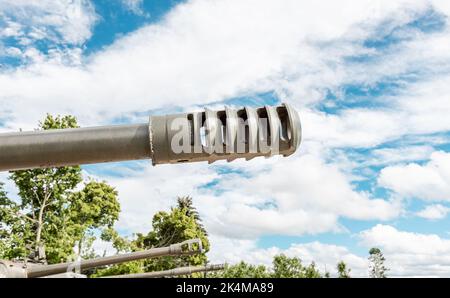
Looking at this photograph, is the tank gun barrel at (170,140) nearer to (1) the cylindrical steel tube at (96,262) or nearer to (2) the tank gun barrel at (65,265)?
(2) the tank gun barrel at (65,265)

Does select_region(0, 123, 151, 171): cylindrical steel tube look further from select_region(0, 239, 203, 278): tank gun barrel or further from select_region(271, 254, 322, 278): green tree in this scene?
select_region(271, 254, 322, 278): green tree

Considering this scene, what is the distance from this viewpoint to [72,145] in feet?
10.6

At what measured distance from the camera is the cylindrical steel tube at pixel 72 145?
10.6 ft

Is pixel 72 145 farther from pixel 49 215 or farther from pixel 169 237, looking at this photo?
pixel 169 237

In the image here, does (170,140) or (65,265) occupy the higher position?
(170,140)

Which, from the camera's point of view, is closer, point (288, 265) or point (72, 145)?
point (72, 145)

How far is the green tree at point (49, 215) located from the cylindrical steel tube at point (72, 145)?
2854cm

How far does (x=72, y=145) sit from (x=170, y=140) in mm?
606

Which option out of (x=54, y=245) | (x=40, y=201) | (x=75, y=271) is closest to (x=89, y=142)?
(x=75, y=271)

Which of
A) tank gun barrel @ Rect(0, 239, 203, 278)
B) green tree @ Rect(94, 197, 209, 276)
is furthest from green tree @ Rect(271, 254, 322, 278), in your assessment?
tank gun barrel @ Rect(0, 239, 203, 278)

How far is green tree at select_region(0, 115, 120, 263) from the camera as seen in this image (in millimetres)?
30906

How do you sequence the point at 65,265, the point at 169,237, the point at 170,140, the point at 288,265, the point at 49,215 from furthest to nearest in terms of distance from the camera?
the point at 288,265 < the point at 169,237 < the point at 49,215 < the point at 65,265 < the point at 170,140

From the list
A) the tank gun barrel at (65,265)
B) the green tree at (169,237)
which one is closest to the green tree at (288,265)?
the green tree at (169,237)

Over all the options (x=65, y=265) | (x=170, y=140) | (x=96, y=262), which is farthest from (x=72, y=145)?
(x=96, y=262)
